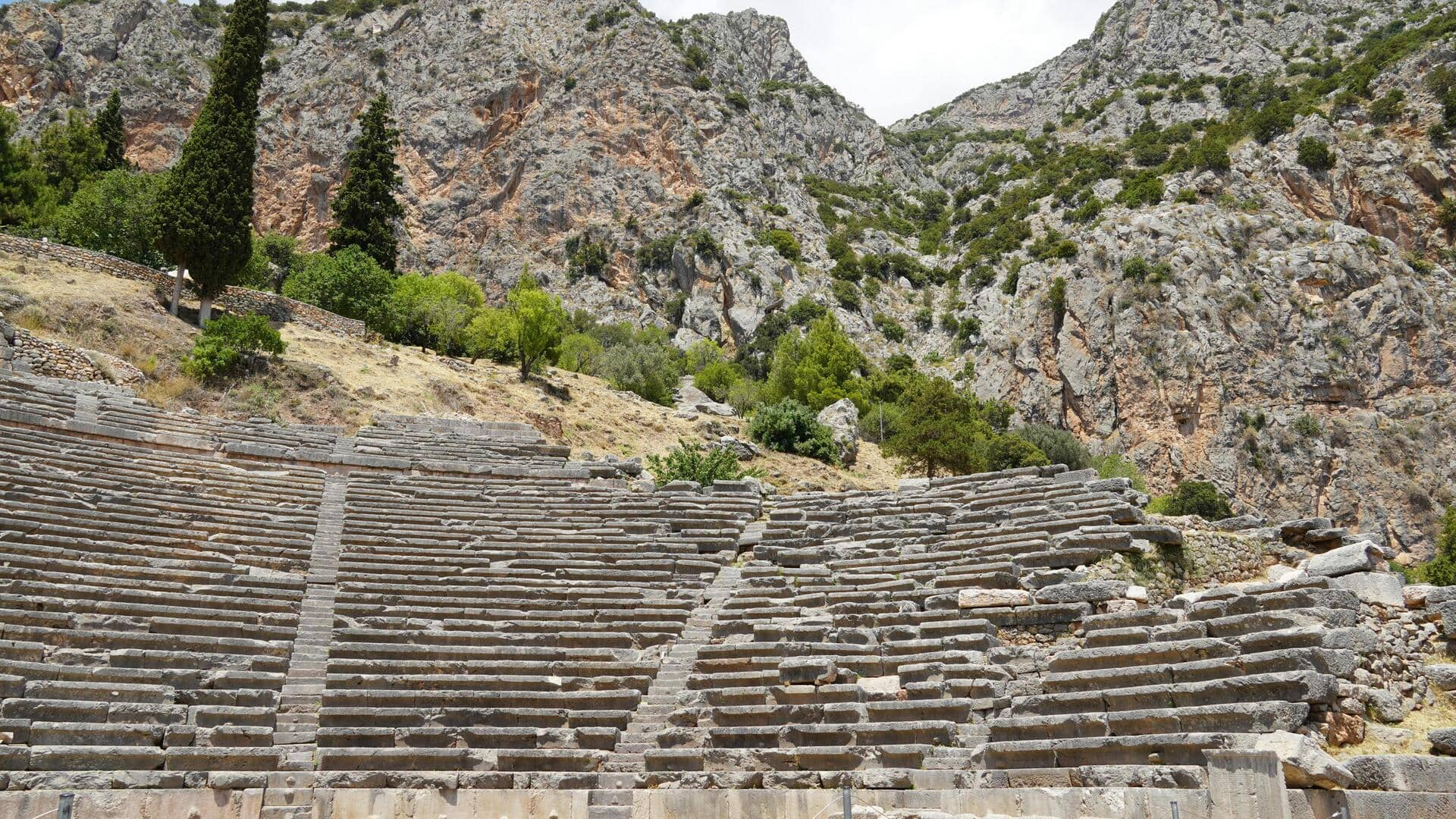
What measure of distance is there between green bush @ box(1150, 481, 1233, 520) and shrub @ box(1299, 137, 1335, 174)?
1084 inches

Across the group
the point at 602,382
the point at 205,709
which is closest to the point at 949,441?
the point at 602,382

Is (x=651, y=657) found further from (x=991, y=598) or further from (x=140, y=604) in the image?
(x=140, y=604)

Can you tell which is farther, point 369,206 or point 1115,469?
point 369,206

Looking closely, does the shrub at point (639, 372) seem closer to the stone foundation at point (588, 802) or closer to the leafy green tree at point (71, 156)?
the leafy green tree at point (71, 156)

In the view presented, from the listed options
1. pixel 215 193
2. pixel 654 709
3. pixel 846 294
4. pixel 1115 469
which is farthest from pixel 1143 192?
pixel 654 709

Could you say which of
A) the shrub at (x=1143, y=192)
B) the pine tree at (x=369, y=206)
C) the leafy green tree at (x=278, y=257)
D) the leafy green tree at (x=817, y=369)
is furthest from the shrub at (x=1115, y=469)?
the leafy green tree at (x=278, y=257)

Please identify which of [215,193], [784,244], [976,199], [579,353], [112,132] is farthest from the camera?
[976,199]

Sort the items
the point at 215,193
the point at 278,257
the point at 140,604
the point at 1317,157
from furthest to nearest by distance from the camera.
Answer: the point at 1317,157, the point at 278,257, the point at 215,193, the point at 140,604

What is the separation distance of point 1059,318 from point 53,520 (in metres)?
47.2

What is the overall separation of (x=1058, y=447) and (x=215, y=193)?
29.4 meters

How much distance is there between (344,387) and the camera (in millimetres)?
26531

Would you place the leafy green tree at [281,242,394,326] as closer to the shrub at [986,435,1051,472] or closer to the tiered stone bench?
the tiered stone bench

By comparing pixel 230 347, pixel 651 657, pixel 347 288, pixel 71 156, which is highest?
pixel 71 156

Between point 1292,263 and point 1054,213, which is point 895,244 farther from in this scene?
point 1292,263
